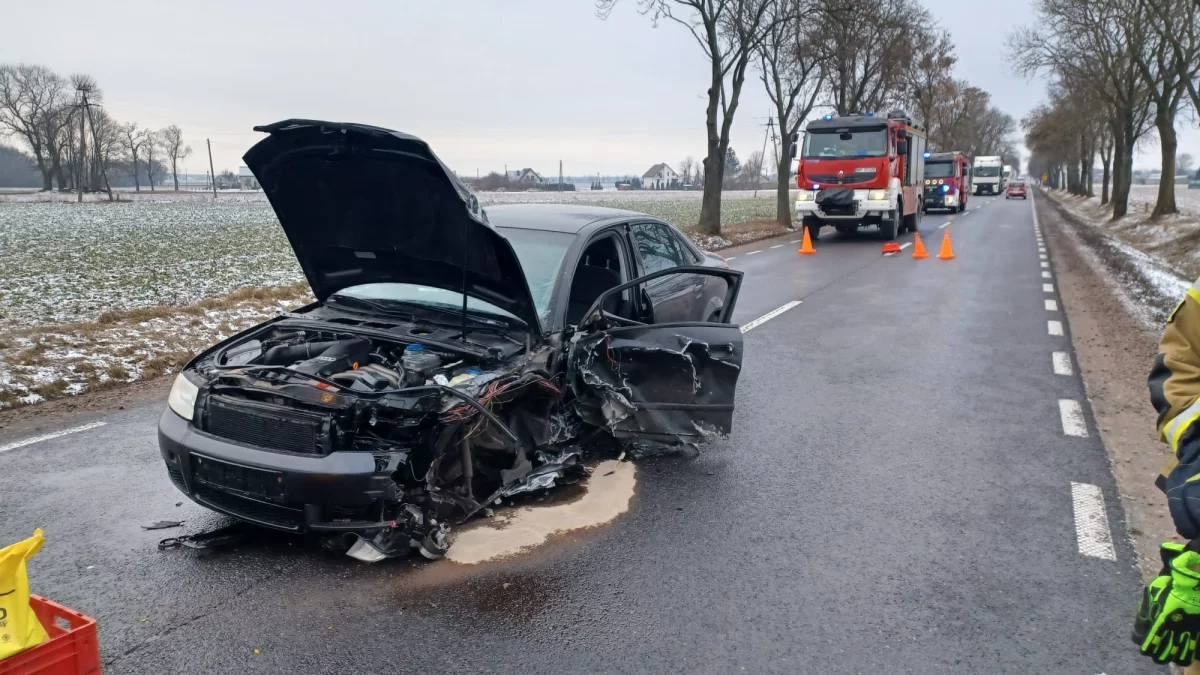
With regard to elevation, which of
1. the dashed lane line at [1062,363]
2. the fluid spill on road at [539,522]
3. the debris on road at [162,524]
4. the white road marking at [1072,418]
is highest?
the dashed lane line at [1062,363]

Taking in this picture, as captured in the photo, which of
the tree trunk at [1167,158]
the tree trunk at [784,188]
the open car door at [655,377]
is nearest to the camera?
the open car door at [655,377]

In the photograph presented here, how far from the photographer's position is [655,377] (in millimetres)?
4902

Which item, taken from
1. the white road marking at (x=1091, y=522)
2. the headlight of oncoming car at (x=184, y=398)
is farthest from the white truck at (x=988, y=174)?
the headlight of oncoming car at (x=184, y=398)

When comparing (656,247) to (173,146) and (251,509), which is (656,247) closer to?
(251,509)

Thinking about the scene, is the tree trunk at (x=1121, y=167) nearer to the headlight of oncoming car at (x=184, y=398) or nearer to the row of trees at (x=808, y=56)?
the row of trees at (x=808, y=56)

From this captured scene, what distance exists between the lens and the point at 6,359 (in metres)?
7.15

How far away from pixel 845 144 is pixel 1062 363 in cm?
1400

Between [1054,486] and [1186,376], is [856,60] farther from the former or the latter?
[1186,376]

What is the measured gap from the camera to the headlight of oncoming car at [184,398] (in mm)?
3924

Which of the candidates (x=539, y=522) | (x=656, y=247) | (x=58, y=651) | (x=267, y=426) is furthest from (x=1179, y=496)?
(x=656, y=247)

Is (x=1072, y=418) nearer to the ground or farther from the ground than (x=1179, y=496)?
nearer to the ground

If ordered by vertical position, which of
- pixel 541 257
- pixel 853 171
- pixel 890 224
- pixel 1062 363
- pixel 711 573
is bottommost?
pixel 711 573

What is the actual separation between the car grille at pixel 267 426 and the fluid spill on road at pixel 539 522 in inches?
34.7

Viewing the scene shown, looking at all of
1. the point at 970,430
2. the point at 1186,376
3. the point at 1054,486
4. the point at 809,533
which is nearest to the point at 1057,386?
the point at 970,430
